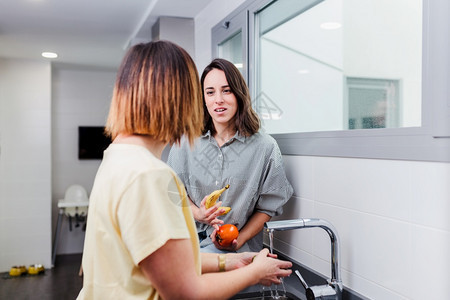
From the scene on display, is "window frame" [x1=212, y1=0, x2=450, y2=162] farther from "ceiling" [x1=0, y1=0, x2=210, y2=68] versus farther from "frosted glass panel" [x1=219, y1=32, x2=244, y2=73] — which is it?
"ceiling" [x1=0, y1=0, x2=210, y2=68]

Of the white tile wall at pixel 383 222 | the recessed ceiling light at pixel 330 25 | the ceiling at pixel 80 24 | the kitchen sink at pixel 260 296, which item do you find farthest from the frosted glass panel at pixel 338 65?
the ceiling at pixel 80 24

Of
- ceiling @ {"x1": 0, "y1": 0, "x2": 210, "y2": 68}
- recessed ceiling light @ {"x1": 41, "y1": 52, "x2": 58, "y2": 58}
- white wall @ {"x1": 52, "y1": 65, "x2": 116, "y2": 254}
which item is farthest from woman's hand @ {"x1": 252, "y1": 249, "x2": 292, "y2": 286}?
white wall @ {"x1": 52, "y1": 65, "x2": 116, "y2": 254}

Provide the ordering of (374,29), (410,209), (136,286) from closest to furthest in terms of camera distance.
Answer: (136,286) < (410,209) < (374,29)

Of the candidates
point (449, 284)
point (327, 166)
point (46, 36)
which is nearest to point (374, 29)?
point (327, 166)

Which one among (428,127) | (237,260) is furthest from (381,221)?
(237,260)

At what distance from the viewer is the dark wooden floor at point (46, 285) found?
13.6 ft

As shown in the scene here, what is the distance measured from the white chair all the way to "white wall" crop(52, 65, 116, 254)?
207mm

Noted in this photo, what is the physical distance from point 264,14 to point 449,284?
4.47 feet

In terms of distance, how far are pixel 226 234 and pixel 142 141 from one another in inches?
27.6

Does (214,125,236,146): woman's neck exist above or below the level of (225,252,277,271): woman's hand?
above

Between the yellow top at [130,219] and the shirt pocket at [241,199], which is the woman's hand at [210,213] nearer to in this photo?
the shirt pocket at [241,199]

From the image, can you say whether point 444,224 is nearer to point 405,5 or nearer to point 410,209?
point 410,209

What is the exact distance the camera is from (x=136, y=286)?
2.49 feet

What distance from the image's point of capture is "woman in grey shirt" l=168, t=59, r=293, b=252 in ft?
5.15
